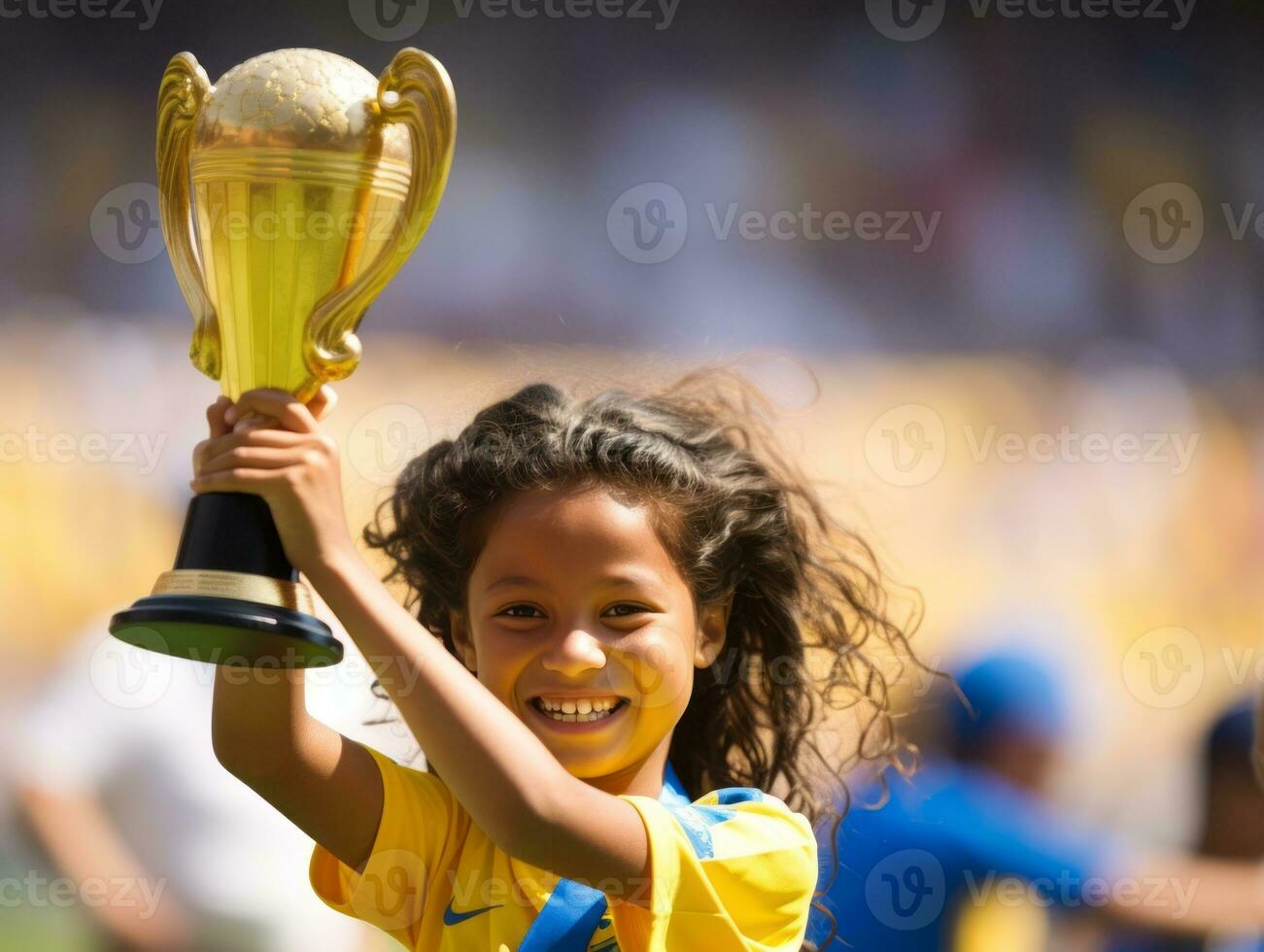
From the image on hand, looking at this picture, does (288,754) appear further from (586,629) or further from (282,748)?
(586,629)

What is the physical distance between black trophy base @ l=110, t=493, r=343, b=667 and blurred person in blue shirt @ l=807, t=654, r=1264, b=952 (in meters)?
1.44

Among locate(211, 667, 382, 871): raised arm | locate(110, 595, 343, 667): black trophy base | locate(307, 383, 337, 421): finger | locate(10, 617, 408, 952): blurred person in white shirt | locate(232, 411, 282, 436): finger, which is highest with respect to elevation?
locate(307, 383, 337, 421): finger

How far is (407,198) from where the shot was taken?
1.30 m

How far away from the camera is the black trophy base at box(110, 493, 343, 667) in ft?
3.87

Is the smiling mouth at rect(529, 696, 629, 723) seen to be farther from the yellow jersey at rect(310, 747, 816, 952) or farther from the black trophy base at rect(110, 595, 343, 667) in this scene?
the black trophy base at rect(110, 595, 343, 667)

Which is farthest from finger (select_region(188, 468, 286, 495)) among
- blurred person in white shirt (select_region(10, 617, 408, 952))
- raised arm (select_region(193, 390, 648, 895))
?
blurred person in white shirt (select_region(10, 617, 408, 952))

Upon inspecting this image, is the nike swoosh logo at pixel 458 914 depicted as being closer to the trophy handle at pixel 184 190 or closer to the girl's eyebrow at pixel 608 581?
the girl's eyebrow at pixel 608 581

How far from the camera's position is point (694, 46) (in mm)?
5387

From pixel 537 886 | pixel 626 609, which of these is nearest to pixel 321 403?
pixel 626 609

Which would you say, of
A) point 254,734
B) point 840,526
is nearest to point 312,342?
point 254,734

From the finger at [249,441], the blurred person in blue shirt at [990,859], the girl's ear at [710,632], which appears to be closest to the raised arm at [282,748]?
the finger at [249,441]

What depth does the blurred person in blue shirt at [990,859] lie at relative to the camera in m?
2.74

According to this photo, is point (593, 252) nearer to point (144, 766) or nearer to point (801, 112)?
point (801, 112)

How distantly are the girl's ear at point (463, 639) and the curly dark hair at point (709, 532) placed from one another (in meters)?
0.02
